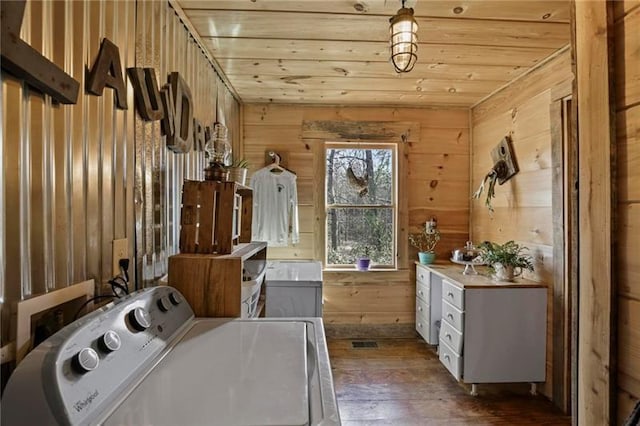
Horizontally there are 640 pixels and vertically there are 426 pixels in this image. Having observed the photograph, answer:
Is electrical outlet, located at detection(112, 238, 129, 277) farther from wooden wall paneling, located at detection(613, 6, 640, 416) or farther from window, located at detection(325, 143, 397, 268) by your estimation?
window, located at detection(325, 143, 397, 268)

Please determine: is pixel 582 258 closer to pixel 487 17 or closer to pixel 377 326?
pixel 487 17

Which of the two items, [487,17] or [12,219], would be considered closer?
[12,219]

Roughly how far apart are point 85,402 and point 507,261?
267 centimetres

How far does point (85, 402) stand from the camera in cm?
70

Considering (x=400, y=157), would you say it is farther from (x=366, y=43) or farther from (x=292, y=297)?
(x=292, y=297)

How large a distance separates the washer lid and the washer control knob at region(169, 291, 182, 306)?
12 centimetres

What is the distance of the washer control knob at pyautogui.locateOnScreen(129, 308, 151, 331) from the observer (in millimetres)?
1000

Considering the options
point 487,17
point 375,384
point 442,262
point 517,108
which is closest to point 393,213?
point 442,262

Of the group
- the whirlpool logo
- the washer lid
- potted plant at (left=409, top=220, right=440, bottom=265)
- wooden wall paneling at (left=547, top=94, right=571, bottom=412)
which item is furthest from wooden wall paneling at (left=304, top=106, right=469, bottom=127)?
the whirlpool logo

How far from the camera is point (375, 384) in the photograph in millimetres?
2646

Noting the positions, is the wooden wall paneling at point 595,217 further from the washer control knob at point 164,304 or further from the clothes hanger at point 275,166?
the clothes hanger at point 275,166

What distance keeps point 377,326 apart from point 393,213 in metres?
1.16

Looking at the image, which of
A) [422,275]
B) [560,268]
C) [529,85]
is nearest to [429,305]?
[422,275]

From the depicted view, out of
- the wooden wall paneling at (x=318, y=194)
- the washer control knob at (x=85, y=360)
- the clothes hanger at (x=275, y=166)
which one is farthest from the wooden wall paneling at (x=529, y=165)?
the washer control knob at (x=85, y=360)
